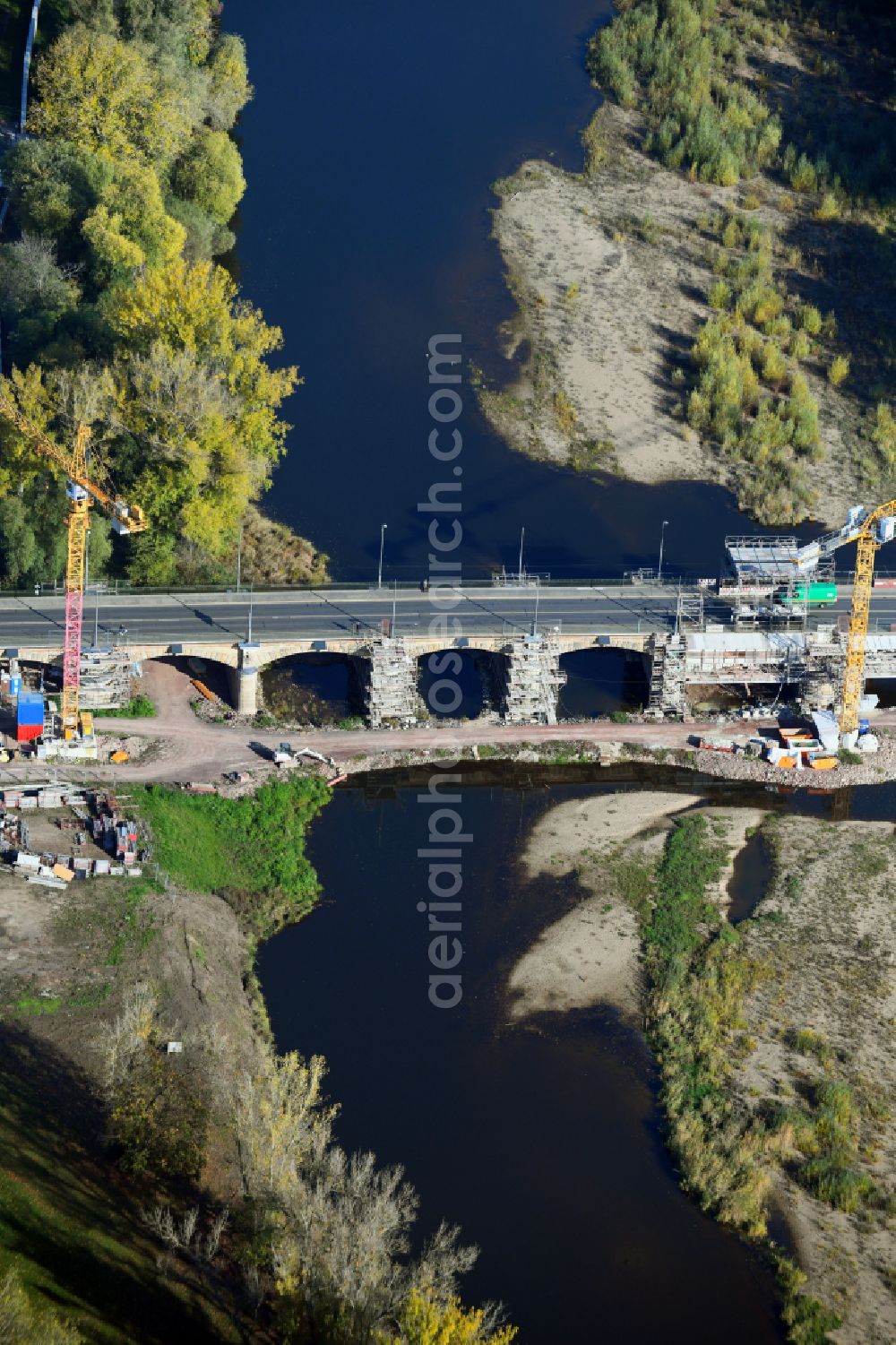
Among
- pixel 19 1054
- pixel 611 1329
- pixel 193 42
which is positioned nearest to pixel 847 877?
pixel 611 1329

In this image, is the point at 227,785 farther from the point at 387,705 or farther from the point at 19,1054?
the point at 19,1054

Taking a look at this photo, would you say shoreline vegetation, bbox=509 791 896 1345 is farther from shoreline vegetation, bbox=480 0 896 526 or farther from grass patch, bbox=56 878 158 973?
shoreline vegetation, bbox=480 0 896 526

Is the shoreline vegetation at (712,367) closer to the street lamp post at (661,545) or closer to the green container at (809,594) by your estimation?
the street lamp post at (661,545)

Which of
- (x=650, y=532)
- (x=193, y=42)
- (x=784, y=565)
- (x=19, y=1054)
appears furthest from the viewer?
(x=193, y=42)

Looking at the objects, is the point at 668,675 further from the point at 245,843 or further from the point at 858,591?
the point at 245,843

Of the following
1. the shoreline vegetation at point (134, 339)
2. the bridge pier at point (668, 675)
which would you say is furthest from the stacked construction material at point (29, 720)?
the bridge pier at point (668, 675)

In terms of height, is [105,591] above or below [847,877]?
above

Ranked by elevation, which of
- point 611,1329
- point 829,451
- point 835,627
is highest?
point 829,451
